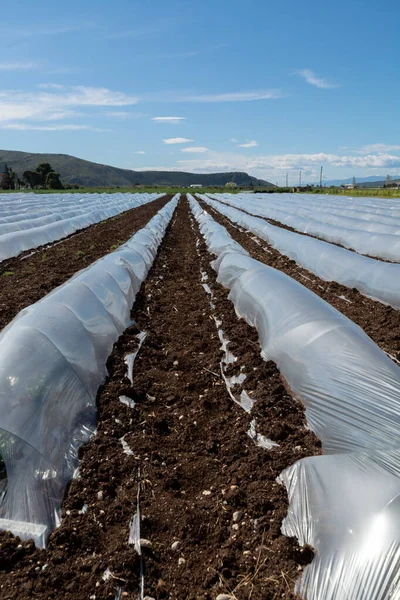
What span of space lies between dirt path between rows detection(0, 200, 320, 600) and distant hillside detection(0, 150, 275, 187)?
163 meters

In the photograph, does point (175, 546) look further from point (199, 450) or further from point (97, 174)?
point (97, 174)

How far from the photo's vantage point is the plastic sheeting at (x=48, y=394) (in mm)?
3211

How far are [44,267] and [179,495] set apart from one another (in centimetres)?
896

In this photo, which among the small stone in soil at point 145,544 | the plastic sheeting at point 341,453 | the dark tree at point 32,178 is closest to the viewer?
the plastic sheeting at point 341,453

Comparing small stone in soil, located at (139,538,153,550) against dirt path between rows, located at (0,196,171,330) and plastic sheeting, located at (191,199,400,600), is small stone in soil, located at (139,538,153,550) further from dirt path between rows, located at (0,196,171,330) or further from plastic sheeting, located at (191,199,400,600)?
dirt path between rows, located at (0,196,171,330)

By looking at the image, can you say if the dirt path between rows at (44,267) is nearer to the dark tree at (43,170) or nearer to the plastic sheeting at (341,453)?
the plastic sheeting at (341,453)

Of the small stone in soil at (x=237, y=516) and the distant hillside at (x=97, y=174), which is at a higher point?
the distant hillside at (x=97, y=174)

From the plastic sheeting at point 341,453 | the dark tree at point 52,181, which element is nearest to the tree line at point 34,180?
the dark tree at point 52,181

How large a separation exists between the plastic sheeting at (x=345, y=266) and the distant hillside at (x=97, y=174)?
155760mm

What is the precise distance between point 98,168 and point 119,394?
187048mm

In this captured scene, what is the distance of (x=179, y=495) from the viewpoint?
136 inches

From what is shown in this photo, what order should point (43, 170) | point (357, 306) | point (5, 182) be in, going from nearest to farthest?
point (357, 306) < point (5, 182) < point (43, 170)

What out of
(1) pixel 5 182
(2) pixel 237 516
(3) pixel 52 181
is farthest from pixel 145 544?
(1) pixel 5 182

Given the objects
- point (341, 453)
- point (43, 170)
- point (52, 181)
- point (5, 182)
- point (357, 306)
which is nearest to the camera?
point (341, 453)
